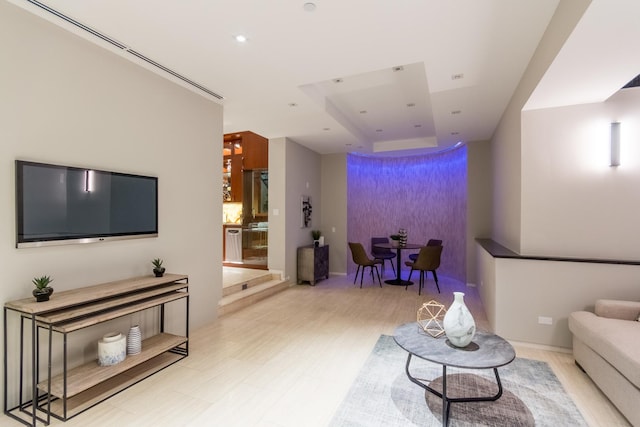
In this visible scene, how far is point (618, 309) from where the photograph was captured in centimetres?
269

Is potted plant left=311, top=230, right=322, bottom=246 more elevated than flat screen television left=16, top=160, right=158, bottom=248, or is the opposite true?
flat screen television left=16, top=160, right=158, bottom=248

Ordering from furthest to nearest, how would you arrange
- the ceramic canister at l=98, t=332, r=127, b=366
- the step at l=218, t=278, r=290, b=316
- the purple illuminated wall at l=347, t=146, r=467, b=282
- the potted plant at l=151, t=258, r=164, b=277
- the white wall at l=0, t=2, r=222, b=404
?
the purple illuminated wall at l=347, t=146, r=467, b=282 < the step at l=218, t=278, r=290, b=316 < the potted plant at l=151, t=258, r=164, b=277 < the ceramic canister at l=98, t=332, r=127, b=366 < the white wall at l=0, t=2, r=222, b=404

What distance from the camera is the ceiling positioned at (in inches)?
89.2


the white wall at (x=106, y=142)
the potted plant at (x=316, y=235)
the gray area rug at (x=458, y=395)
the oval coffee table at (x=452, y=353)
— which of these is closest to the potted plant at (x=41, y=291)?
the white wall at (x=106, y=142)

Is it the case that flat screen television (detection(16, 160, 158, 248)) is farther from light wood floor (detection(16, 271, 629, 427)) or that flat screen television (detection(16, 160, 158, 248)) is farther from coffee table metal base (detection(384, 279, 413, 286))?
coffee table metal base (detection(384, 279, 413, 286))

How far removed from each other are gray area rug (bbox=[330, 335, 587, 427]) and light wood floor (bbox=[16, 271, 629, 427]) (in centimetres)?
12

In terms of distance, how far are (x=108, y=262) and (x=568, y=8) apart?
4227 millimetres

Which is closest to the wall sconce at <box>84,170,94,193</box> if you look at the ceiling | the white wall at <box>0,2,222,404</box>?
the white wall at <box>0,2,222,404</box>

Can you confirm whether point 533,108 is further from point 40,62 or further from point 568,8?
point 40,62

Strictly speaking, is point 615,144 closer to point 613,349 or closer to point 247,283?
point 613,349

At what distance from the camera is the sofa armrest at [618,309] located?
2.63 m

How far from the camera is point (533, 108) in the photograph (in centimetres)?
338

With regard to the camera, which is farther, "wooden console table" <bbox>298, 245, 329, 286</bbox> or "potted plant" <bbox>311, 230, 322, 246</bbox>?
"potted plant" <bbox>311, 230, 322, 246</bbox>

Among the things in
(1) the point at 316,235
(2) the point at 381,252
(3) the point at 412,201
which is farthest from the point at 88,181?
(3) the point at 412,201
